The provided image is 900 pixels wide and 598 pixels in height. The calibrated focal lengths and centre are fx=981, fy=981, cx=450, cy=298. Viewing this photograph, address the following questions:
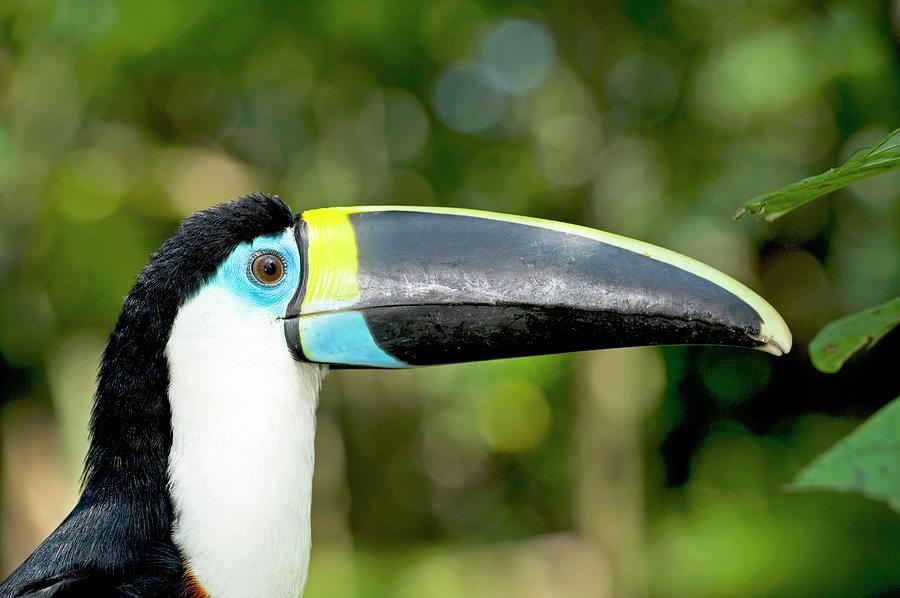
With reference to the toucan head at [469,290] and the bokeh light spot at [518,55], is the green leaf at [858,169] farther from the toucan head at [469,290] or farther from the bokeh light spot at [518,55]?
the bokeh light spot at [518,55]

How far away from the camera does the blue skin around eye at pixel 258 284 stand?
253 centimetres

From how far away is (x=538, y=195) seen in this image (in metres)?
6.88

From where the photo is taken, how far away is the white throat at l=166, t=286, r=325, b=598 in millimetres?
2381

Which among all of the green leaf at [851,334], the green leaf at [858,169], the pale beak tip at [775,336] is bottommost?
the green leaf at [851,334]

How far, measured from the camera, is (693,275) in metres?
2.22

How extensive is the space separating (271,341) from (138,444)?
0.41 m

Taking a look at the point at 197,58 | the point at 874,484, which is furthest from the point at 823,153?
the point at 874,484

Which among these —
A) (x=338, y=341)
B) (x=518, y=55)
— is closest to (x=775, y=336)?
(x=338, y=341)

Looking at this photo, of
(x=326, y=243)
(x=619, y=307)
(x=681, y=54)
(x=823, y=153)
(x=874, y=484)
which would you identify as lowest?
(x=874, y=484)

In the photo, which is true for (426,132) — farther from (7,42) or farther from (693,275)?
(693,275)

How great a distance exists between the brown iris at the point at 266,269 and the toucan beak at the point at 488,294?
70 mm

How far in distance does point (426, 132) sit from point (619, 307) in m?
5.13

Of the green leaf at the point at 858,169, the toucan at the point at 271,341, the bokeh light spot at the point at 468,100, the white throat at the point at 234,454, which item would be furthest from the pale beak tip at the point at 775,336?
the bokeh light spot at the point at 468,100

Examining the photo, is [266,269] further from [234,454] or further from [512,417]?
[512,417]
